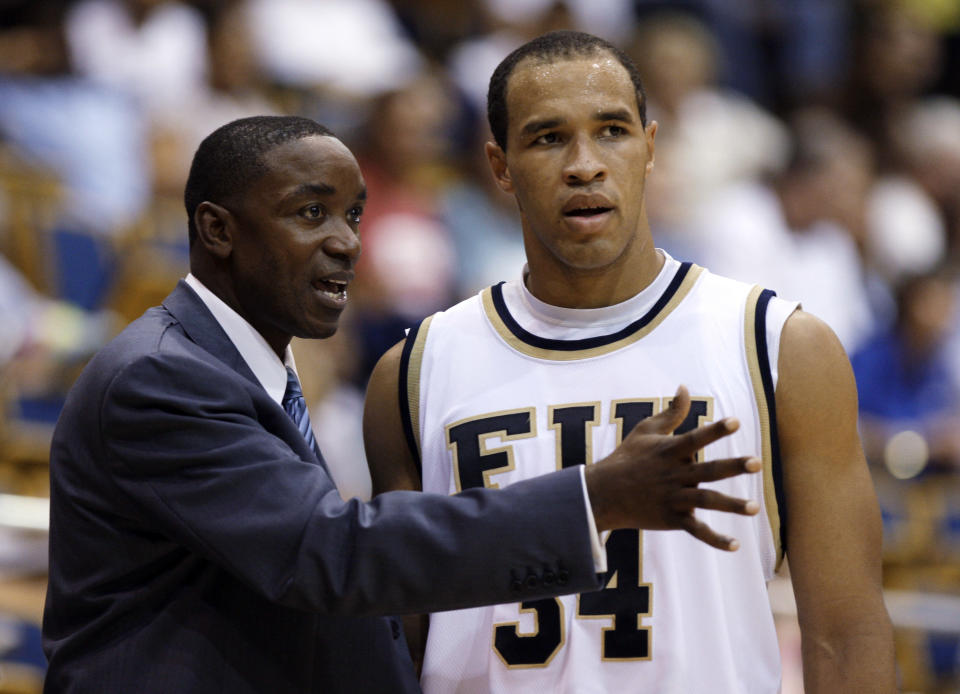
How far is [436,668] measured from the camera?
2.40 m

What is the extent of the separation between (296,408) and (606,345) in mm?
580

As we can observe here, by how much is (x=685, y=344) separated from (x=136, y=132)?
4047 mm

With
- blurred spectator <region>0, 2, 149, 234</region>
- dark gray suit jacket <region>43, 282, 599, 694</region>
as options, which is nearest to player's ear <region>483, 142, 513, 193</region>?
dark gray suit jacket <region>43, 282, 599, 694</region>

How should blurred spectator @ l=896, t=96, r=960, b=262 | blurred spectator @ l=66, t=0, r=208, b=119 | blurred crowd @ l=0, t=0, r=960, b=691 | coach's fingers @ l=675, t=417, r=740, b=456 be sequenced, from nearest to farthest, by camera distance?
coach's fingers @ l=675, t=417, r=740, b=456 < blurred crowd @ l=0, t=0, r=960, b=691 < blurred spectator @ l=66, t=0, r=208, b=119 < blurred spectator @ l=896, t=96, r=960, b=262

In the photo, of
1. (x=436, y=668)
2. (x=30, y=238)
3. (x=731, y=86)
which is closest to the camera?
(x=436, y=668)

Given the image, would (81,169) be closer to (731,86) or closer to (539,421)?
(539,421)

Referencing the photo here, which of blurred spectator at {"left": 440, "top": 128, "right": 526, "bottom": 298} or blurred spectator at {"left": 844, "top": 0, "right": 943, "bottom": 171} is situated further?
blurred spectator at {"left": 844, "top": 0, "right": 943, "bottom": 171}

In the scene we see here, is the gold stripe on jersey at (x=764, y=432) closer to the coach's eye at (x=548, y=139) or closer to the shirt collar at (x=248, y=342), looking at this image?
the coach's eye at (x=548, y=139)

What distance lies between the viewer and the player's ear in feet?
8.32

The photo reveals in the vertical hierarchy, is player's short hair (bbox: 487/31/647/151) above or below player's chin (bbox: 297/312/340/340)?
above

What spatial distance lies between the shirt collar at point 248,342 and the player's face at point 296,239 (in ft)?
0.11

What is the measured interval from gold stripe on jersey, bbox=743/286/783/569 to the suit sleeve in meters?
0.47

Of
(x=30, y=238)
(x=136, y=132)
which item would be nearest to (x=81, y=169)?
(x=136, y=132)

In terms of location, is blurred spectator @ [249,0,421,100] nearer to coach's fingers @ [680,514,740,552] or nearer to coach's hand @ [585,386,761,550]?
coach's hand @ [585,386,761,550]
